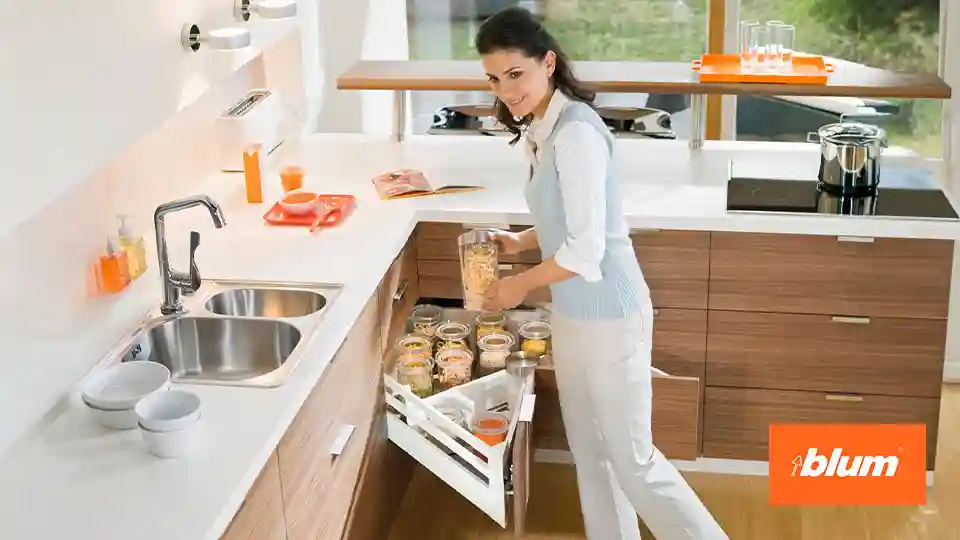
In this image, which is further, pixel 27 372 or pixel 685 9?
pixel 685 9

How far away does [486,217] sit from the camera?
3.24m

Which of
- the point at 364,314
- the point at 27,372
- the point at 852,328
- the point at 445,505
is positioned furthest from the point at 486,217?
the point at 27,372

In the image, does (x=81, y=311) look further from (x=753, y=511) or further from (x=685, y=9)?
(x=685, y=9)

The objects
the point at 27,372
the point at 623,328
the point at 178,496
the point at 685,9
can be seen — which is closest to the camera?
the point at 178,496

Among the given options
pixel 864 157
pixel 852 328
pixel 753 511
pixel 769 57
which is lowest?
pixel 753 511

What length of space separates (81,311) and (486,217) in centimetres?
111

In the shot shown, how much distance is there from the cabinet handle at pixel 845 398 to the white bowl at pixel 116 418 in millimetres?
1901

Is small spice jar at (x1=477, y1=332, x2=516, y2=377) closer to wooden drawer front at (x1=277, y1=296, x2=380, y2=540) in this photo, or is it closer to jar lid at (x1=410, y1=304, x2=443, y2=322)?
jar lid at (x1=410, y1=304, x2=443, y2=322)

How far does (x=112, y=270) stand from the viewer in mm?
2600

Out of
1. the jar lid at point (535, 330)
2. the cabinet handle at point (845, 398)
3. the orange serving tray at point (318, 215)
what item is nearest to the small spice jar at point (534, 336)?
the jar lid at point (535, 330)

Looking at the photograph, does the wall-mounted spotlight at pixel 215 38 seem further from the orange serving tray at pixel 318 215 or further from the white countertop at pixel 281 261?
the orange serving tray at pixel 318 215

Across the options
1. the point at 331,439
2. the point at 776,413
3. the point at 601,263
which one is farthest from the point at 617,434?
the point at 776,413

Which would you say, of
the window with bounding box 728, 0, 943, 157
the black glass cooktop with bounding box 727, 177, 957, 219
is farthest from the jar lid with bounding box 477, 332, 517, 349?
the window with bounding box 728, 0, 943, 157

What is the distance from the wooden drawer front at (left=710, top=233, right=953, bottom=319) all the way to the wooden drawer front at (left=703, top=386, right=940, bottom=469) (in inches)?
9.7
